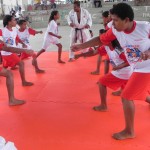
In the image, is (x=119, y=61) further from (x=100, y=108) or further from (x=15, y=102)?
(x=15, y=102)

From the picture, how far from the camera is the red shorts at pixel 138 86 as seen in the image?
91.6 inches

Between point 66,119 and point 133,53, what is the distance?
46.8 inches

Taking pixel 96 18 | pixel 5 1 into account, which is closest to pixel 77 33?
pixel 96 18

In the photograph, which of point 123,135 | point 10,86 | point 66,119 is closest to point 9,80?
point 10,86

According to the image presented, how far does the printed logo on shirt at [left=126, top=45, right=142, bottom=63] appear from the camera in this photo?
231 cm

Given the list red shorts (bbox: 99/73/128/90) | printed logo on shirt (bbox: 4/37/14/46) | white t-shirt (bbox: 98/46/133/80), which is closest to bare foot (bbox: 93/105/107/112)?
red shorts (bbox: 99/73/128/90)

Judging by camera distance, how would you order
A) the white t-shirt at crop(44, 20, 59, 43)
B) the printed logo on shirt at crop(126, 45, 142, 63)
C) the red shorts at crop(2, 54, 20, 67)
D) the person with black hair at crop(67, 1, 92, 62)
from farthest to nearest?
1. the person with black hair at crop(67, 1, 92, 62)
2. the white t-shirt at crop(44, 20, 59, 43)
3. the red shorts at crop(2, 54, 20, 67)
4. the printed logo on shirt at crop(126, 45, 142, 63)

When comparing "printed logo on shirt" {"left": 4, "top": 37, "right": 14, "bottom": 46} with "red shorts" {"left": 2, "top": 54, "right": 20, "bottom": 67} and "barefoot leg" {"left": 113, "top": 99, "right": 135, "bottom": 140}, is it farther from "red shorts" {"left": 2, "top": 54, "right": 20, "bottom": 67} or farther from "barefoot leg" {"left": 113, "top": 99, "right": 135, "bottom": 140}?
"barefoot leg" {"left": 113, "top": 99, "right": 135, "bottom": 140}

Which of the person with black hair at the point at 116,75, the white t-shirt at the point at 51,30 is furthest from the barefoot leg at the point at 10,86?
the white t-shirt at the point at 51,30

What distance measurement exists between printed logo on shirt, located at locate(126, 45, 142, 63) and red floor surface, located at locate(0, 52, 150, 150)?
79 cm

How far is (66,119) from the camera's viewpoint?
304 centimetres

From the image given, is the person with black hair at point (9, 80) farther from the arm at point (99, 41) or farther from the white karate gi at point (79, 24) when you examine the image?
the white karate gi at point (79, 24)

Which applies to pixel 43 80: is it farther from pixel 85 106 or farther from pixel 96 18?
pixel 96 18

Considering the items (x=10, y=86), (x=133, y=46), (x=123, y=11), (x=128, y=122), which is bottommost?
(x=128, y=122)
